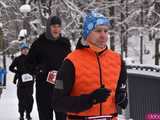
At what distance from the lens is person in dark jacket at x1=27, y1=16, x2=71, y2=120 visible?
22.9 feet

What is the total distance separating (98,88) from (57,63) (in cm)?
331

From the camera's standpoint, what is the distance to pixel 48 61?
7.05 meters

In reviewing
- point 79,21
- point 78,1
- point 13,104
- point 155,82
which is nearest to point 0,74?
point 13,104

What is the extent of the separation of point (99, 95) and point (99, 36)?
43 cm

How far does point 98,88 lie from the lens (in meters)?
3.73

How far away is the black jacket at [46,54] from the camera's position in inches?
277

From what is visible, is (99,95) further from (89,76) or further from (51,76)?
(51,76)

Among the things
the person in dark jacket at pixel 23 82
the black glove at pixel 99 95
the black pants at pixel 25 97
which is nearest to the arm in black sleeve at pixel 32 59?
the black glove at pixel 99 95

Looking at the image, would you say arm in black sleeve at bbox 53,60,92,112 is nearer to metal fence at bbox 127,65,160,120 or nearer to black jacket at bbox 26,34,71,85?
black jacket at bbox 26,34,71,85

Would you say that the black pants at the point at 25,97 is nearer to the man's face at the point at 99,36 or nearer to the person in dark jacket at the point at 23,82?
the person in dark jacket at the point at 23,82

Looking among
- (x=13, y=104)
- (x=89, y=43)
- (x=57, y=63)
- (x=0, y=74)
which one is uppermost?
(x=89, y=43)

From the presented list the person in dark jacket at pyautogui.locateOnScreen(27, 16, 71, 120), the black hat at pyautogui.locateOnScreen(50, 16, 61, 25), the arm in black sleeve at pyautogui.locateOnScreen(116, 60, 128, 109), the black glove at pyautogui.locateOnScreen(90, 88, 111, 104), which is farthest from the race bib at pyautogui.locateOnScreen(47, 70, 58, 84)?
the black glove at pyautogui.locateOnScreen(90, 88, 111, 104)

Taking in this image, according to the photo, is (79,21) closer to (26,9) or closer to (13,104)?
(26,9)

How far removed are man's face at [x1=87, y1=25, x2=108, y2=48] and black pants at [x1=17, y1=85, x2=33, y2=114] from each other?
25.3 feet
